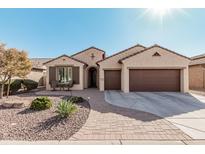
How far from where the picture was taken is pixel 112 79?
18547 millimetres

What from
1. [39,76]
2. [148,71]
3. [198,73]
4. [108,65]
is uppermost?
[108,65]

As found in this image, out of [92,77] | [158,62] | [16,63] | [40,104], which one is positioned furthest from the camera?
[92,77]

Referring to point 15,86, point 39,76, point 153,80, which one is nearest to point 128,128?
point 153,80

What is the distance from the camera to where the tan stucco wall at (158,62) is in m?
16.3

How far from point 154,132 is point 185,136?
93 centimetres

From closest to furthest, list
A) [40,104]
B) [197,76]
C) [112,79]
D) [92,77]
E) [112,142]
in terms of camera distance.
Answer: [112,142]
[40,104]
[112,79]
[197,76]
[92,77]

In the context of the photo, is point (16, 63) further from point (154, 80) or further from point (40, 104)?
point (154, 80)

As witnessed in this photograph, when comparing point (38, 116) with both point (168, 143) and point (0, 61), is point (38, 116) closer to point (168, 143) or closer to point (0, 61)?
point (168, 143)

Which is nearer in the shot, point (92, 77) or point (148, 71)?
point (148, 71)

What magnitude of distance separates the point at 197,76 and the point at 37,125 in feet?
71.9

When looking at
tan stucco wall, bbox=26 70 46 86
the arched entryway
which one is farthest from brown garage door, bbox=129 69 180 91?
tan stucco wall, bbox=26 70 46 86

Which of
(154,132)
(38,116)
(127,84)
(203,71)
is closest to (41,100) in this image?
(38,116)

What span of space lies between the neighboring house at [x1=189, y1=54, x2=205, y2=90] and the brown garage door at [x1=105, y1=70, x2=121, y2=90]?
10.9 meters

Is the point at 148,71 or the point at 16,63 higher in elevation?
the point at 16,63
